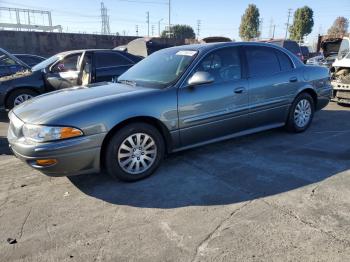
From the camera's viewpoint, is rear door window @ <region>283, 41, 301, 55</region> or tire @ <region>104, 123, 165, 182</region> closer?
tire @ <region>104, 123, 165, 182</region>

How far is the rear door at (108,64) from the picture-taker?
805 cm

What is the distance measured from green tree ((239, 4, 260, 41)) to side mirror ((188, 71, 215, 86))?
210ft

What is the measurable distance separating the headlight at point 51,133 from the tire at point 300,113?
11.9ft

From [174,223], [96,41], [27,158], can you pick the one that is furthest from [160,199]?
[96,41]

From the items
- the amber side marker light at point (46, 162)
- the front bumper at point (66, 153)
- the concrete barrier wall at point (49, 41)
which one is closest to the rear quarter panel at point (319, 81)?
the front bumper at point (66, 153)

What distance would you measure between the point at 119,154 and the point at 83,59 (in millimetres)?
4824

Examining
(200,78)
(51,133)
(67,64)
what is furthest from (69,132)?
(67,64)

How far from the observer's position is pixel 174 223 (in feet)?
10.4

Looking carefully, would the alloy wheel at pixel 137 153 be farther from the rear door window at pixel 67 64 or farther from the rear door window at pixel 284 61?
the rear door window at pixel 67 64

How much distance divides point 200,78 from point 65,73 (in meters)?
4.97

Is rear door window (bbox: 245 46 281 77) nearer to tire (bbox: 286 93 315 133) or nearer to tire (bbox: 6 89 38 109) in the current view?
tire (bbox: 286 93 315 133)

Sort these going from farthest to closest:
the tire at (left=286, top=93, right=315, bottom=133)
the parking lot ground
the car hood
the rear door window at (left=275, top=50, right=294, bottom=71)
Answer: the tire at (left=286, top=93, right=315, bottom=133)
the rear door window at (left=275, top=50, right=294, bottom=71)
the car hood
the parking lot ground

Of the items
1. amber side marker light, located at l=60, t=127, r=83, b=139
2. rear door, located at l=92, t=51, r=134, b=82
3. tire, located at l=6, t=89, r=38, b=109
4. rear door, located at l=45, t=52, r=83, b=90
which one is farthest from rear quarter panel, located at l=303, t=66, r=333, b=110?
tire, located at l=6, t=89, r=38, b=109

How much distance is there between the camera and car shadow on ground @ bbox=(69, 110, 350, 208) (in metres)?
Answer: 3.69
